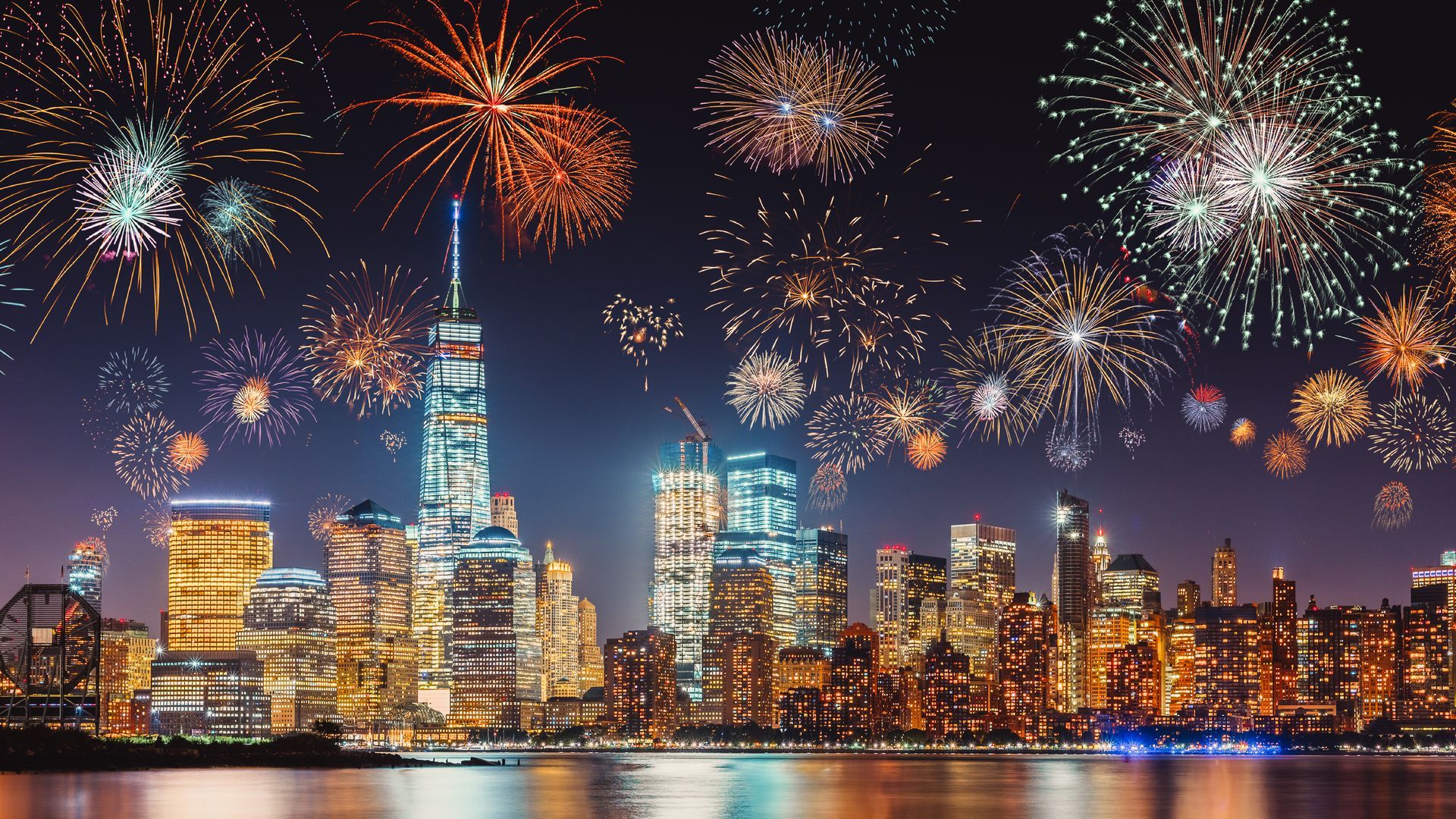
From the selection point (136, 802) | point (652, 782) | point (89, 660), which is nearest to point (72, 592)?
point (89, 660)

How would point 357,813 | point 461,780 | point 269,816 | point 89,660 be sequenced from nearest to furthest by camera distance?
point 269,816 → point 357,813 → point 89,660 → point 461,780

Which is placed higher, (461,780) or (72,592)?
(72,592)

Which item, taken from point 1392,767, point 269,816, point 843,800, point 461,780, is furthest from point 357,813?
point 1392,767

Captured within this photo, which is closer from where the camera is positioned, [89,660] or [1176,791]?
[89,660]

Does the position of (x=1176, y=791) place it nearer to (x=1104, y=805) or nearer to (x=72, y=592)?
(x=1104, y=805)

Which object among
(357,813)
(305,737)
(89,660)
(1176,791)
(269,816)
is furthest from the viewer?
(305,737)

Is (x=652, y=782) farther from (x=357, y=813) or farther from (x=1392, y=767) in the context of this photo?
(x=1392, y=767)
